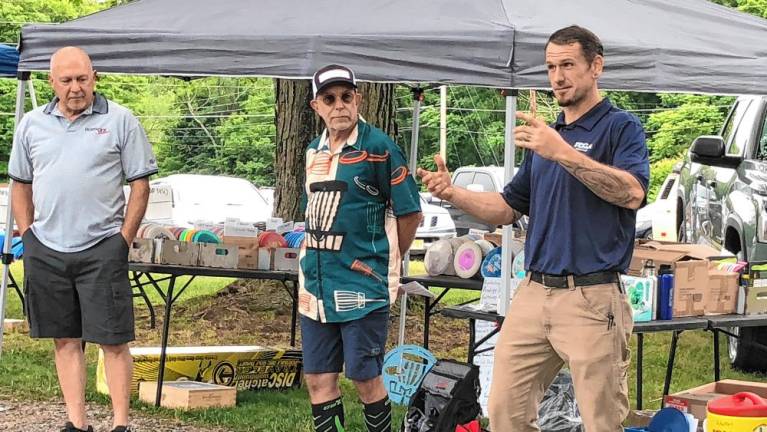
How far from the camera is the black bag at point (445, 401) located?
19.6ft

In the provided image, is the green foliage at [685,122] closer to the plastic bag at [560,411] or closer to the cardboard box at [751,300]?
the cardboard box at [751,300]

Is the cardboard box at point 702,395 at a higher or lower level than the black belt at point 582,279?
lower

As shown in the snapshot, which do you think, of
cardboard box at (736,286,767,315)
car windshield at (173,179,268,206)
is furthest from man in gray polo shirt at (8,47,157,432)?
car windshield at (173,179,268,206)

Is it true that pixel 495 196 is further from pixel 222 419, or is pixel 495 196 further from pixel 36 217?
pixel 222 419

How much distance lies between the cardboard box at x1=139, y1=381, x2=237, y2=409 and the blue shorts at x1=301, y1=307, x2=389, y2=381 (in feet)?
7.20

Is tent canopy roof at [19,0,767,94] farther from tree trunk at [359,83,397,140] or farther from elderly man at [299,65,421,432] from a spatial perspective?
tree trunk at [359,83,397,140]

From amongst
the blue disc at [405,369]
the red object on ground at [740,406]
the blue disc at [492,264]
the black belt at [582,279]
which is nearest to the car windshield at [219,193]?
the blue disc at [405,369]

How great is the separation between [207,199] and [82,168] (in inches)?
688

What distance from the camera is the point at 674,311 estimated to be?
641 cm

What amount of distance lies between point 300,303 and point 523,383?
119 cm

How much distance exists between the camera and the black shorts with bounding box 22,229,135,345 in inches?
238

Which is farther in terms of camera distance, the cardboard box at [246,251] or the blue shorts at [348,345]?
the cardboard box at [246,251]

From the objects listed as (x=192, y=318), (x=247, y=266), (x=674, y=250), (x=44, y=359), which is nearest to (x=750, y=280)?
(x=674, y=250)

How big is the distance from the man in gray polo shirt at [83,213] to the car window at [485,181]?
59.1 ft
